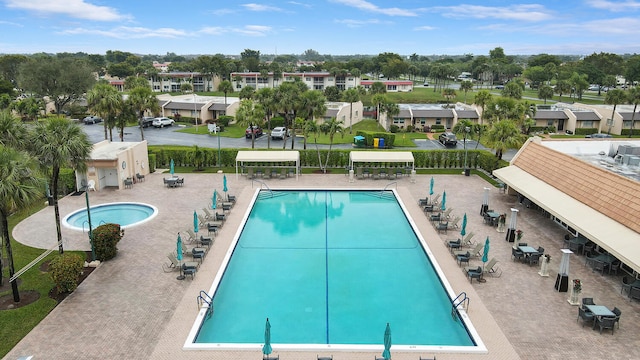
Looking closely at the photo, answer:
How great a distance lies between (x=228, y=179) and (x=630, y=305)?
1015 inches

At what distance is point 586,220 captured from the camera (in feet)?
63.9

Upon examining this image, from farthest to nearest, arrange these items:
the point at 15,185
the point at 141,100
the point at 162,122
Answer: the point at 162,122 < the point at 141,100 < the point at 15,185

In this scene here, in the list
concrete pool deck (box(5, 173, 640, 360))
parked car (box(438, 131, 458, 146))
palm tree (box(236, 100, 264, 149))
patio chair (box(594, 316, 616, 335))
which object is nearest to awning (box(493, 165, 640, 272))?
concrete pool deck (box(5, 173, 640, 360))

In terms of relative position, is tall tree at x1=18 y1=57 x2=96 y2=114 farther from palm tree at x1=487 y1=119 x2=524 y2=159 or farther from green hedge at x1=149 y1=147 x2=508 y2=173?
palm tree at x1=487 y1=119 x2=524 y2=159

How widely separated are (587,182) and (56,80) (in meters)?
75.4

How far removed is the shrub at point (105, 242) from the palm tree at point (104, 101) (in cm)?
2218

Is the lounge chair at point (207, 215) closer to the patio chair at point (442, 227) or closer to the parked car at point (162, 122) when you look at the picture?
the patio chair at point (442, 227)

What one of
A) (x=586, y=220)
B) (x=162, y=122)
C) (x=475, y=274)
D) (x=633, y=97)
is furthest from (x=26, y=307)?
(x=633, y=97)

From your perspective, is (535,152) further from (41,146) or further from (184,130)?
(184,130)

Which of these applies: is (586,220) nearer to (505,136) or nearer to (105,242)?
(505,136)

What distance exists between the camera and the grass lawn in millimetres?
14224

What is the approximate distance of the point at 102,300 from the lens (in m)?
16.5

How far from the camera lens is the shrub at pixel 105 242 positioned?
1958 centimetres

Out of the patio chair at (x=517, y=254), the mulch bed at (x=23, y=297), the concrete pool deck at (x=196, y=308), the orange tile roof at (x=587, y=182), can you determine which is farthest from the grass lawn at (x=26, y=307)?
the orange tile roof at (x=587, y=182)
